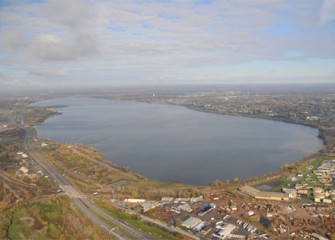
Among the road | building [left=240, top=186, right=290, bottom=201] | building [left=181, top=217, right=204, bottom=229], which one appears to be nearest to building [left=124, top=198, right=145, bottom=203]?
building [left=181, top=217, right=204, bottom=229]

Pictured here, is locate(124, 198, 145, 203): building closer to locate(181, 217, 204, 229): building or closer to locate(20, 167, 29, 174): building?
locate(181, 217, 204, 229): building

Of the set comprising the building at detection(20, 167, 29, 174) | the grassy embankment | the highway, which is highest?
the building at detection(20, 167, 29, 174)

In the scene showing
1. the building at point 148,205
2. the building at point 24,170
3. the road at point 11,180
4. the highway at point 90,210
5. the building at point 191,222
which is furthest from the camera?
the building at point 24,170

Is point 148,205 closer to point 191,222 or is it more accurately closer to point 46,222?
point 191,222

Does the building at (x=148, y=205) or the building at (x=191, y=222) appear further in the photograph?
the building at (x=148, y=205)

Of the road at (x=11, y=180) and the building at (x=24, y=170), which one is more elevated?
the building at (x=24, y=170)

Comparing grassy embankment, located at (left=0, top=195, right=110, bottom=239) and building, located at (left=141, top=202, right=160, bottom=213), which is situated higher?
grassy embankment, located at (left=0, top=195, right=110, bottom=239)

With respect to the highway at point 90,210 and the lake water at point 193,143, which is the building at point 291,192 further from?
the highway at point 90,210

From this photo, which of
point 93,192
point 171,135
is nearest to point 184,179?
point 93,192

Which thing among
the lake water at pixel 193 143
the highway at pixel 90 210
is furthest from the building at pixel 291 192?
the highway at pixel 90 210
